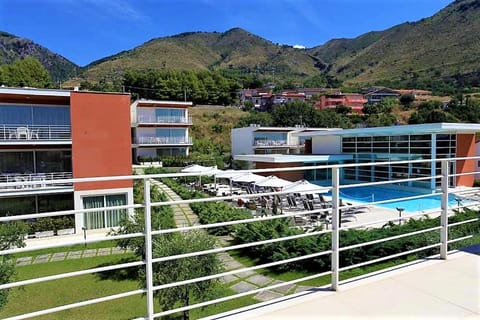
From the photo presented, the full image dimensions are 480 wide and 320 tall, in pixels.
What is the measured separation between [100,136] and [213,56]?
102 meters

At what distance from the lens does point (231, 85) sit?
71.3m

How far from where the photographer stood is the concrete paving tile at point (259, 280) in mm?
9397

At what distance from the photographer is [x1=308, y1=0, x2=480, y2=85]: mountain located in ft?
250

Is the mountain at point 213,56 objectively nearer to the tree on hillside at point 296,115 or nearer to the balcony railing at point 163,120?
the tree on hillside at point 296,115

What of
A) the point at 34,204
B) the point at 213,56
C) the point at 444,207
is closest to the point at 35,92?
the point at 34,204

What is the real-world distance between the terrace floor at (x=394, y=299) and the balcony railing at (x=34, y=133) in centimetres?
1725

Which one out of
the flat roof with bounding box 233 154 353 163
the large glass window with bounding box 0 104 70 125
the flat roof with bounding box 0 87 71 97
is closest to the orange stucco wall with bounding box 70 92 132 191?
the flat roof with bounding box 0 87 71 97

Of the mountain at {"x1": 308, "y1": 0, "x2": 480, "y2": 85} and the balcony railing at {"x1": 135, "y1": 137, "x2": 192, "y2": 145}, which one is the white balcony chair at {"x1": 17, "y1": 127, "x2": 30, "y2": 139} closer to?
the balcony railing at {"x1": 135, "y1": 137, "x2": 192, "y2": 145}

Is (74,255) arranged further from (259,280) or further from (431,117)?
(431,117)

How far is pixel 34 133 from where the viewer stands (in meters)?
18.1

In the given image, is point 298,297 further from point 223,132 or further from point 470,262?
point 223,132

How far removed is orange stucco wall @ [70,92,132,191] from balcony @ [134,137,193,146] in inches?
844

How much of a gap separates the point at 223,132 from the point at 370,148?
3072 centimetres

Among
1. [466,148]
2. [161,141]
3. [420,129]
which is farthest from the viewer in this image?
[161,141]
